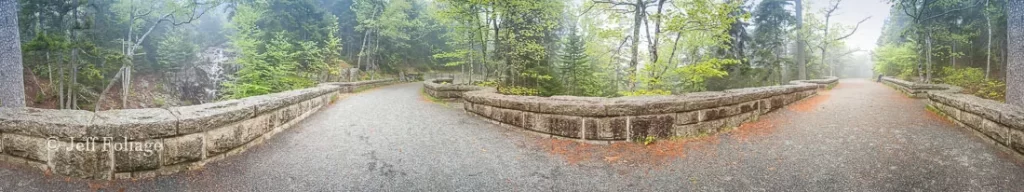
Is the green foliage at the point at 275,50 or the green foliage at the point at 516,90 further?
the green foliage at the point at 275,50

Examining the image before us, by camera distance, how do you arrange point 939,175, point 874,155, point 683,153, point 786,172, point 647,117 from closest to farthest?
point 939,175 < point 786,172 < point 874,155 < point 683,153 < point 647,117

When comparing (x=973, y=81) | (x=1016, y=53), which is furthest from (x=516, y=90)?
(x=973, y=81)

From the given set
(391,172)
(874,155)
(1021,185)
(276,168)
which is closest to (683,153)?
(874,155)

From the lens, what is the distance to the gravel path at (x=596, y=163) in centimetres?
345

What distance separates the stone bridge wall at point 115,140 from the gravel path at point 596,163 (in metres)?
0.12

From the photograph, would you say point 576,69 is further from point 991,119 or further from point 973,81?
point 973,81

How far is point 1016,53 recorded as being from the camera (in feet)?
19.8

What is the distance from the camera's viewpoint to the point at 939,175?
11.9 feet

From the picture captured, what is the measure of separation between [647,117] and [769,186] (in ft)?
5.57

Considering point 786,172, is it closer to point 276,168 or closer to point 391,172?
point 391,172

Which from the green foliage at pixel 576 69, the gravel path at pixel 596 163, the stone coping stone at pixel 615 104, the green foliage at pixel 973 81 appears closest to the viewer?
the gravel path at pixel 596 163

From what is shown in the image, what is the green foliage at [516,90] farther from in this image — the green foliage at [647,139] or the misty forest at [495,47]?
the green foliage at [647,139]

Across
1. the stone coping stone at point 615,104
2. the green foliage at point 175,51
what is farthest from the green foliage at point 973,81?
the green foliage at point 175,51

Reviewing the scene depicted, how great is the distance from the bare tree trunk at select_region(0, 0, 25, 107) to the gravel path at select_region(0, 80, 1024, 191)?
3870mm
